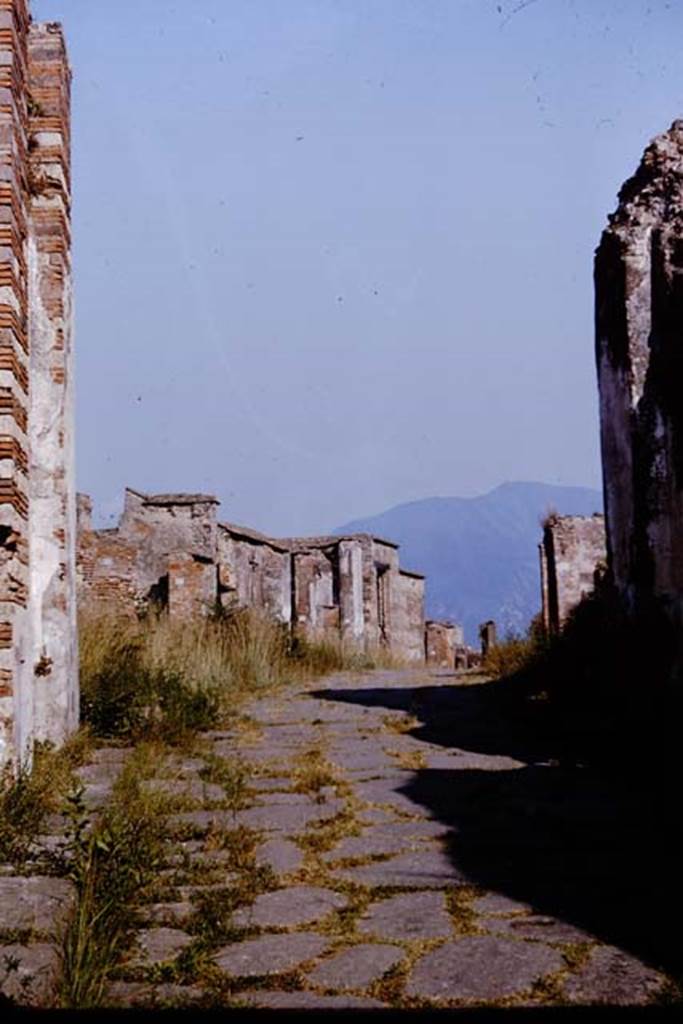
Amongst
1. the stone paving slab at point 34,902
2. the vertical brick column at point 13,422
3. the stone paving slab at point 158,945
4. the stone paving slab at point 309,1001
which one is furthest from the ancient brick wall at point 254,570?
the stone paving slab at point 309,1001

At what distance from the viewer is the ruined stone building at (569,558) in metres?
17.0

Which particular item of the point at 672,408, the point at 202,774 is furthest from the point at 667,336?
the point at 202,774

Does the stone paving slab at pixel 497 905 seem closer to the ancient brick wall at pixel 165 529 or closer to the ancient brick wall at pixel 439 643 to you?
the ancient brick wall at pixel 165 529

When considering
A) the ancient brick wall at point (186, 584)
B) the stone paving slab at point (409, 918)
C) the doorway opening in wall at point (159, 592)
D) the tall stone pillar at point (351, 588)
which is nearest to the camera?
the stone paving slab at point (409, 918)

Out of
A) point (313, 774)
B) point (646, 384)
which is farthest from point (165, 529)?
point (313, 774)

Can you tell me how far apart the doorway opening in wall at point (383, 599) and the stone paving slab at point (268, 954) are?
3113cm

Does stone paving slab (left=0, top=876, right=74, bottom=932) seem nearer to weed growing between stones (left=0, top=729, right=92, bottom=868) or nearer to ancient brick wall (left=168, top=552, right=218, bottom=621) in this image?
weed growing between stones (left=0, top=729, right=92, bottom=868)

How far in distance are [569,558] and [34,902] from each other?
→ 47.0 ft

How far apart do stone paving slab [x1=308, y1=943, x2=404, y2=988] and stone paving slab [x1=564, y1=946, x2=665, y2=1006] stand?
50cm

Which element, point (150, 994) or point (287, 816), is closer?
point (150, 994)

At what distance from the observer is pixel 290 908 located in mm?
3646

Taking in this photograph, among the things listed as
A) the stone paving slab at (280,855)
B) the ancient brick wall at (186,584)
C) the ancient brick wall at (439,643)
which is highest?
the ancient brick wall at (186,584)

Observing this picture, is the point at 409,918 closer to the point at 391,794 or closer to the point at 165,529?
the point at 391,794

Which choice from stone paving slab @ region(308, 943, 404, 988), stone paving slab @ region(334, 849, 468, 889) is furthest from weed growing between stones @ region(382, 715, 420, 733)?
stone paving slab @ region(308, 943, 404, 988)
